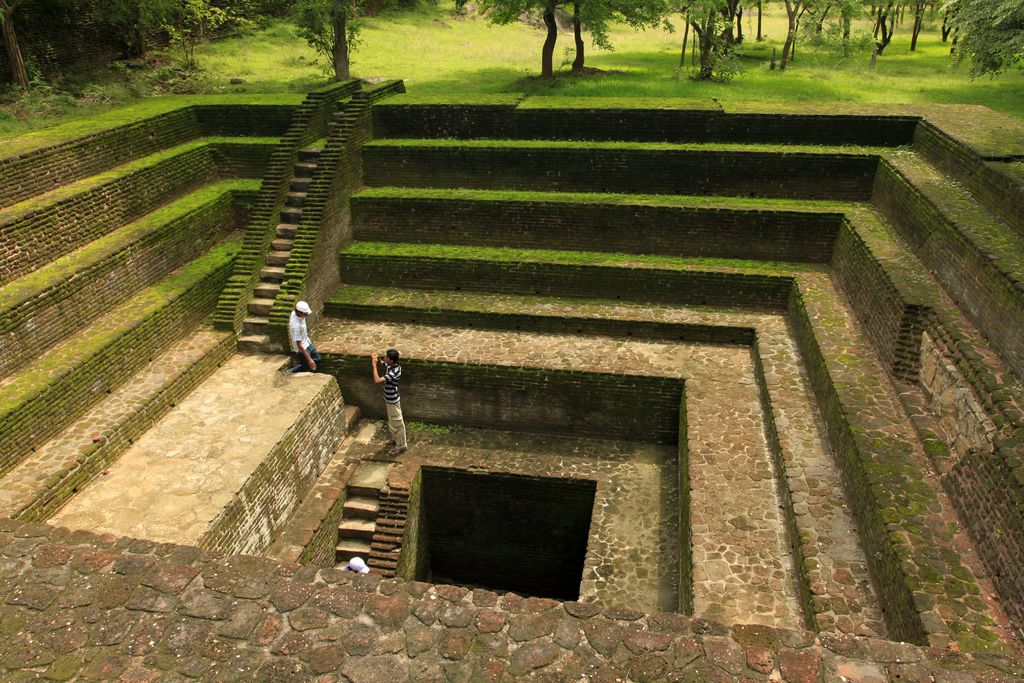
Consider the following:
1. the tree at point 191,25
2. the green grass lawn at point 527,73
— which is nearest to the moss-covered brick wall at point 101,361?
the green grass lawn at point 527,73

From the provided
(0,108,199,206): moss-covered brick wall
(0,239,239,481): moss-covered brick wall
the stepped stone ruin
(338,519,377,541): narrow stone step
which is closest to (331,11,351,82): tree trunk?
the stepped stone ruin

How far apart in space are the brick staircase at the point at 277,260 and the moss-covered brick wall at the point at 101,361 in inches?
27.8

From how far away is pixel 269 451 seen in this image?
7.32m

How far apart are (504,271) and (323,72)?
10156mm

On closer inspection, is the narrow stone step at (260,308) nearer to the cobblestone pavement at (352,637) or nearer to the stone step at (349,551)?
the stone step at (349,551)

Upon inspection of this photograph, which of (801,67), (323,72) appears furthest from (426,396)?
(801,67)

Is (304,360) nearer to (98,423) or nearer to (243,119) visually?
(98,423)

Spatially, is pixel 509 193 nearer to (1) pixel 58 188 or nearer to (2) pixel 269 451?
(2) pixel 269 451

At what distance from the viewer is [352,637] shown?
3.62 meters

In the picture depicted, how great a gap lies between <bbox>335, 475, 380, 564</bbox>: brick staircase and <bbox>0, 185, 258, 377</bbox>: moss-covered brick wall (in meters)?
3.95

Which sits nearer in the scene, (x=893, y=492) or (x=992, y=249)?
(x=893, y=492)

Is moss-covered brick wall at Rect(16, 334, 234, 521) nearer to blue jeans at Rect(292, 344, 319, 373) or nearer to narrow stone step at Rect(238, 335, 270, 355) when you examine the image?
narrow stone step at Rect(238, 335, 270, 355)

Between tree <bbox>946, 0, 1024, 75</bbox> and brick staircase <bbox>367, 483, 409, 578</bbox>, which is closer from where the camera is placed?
brick staircase <bbox>367, 483, 409, 578</bbox>

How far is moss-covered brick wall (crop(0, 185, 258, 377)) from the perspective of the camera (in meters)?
7.60
